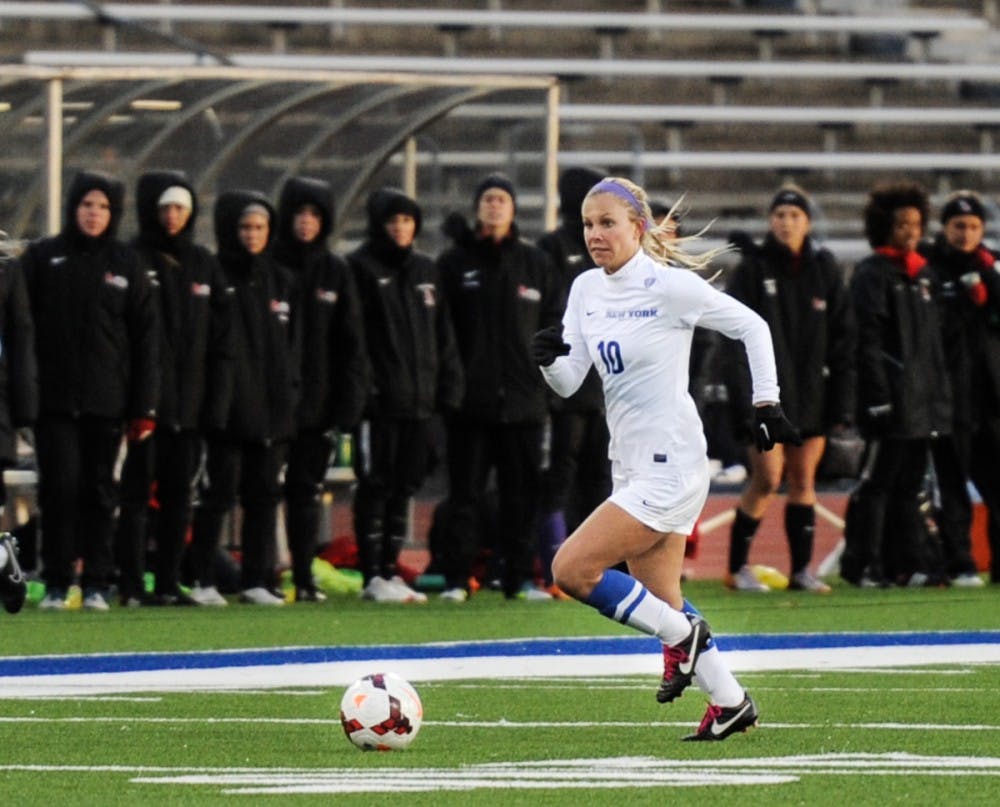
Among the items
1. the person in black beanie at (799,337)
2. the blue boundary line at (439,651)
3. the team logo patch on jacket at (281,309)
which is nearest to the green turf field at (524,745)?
the blue boundary line at (439,651)

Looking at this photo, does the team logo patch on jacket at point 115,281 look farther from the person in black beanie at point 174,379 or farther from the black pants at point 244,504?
the black pants at point 244,504

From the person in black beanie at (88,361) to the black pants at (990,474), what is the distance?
5549mm

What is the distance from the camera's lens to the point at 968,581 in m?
16.0

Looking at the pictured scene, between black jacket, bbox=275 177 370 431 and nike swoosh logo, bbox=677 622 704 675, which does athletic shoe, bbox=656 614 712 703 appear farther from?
black jacket, bbox=275 177 370 431

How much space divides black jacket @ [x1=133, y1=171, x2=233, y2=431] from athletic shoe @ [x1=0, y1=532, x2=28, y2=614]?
4587mm

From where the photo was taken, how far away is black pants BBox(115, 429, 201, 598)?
13828 mm

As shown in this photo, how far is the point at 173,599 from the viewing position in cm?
1414

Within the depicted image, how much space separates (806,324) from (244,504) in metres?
3.48

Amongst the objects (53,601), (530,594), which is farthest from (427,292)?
(53,601)

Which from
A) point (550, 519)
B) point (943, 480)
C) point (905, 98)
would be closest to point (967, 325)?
point (943, 480)

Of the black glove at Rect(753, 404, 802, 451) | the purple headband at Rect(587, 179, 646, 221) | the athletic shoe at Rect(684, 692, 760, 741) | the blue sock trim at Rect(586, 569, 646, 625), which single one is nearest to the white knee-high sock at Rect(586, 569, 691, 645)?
the blue sock trim at Rect(586, 569, 646, 625)

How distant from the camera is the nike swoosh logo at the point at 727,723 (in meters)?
7.75

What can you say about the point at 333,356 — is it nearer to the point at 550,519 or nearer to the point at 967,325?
the point at 550,519

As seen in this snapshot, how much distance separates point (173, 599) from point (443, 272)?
96.1 inches
